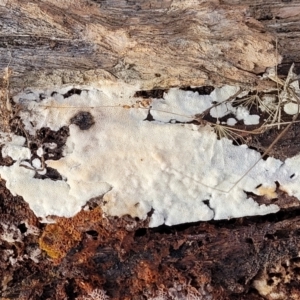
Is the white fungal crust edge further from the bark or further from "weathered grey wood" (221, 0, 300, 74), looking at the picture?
"weathered grey wood" (221, 0, 300, 74)

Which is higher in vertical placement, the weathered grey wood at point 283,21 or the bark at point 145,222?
the weathered grey wood at point 283,21

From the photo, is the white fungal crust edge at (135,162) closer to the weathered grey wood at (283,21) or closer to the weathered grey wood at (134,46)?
the weathered grey wood at (134,46)

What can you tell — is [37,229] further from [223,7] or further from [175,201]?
[223,7]

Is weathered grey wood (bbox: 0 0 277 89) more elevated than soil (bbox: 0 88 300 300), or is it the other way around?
weathered grey wood (bbox: 0 0 277 89)

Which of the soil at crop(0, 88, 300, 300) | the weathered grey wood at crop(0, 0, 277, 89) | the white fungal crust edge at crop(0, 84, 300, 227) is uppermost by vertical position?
the weathered grey wood at crop(0, 0, 277, 89)

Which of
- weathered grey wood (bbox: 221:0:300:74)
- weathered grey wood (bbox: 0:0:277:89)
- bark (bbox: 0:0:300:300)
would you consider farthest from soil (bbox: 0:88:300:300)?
weathered grey wood (bbox: 221:0:300:74)

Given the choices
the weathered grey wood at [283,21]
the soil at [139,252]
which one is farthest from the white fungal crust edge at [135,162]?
the weathered grey wood at [283,21]

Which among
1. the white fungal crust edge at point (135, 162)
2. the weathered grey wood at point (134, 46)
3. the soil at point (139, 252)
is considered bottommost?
the soil at point (139, 252)

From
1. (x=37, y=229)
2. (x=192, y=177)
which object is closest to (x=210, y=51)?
(x=192, y=177)
